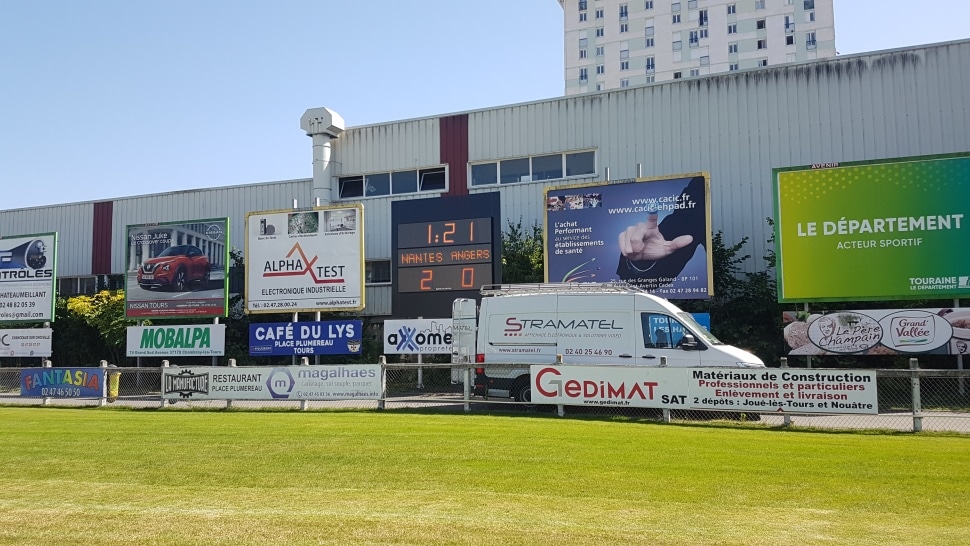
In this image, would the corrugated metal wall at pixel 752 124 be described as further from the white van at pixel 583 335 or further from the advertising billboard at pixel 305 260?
the white van at pixel 583 335

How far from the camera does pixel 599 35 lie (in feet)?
308

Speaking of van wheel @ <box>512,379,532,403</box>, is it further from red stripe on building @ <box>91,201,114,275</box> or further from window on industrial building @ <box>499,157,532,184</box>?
red stripe on building @ <box>91,201,114,275</box>

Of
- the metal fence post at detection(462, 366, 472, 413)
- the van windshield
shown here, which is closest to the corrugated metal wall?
the van windshield

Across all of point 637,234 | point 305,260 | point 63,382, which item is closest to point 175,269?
point 305,260

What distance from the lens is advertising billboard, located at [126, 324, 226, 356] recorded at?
27.4 metres

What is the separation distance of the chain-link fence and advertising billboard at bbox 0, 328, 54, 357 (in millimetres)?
5363

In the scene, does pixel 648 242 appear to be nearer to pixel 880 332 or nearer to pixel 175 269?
pixel 880 332

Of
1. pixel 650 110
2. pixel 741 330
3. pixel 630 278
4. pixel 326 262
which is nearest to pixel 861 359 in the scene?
pixel 741 330

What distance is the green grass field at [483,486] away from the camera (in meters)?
6.88

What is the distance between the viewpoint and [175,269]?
28.9m

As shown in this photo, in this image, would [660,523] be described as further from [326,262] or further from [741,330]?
[326,262]

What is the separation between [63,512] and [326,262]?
18811 mm

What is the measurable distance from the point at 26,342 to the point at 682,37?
250 feet

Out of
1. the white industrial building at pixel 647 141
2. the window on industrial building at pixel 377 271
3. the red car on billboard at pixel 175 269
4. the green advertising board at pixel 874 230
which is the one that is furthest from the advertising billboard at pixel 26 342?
the green advertising board at pixel 874 230
